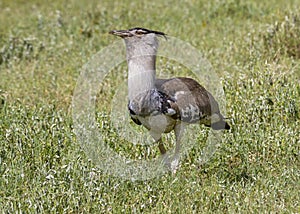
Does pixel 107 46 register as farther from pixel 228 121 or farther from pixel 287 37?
pixel 228 121

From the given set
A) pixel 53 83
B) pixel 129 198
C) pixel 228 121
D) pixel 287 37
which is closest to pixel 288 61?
pixel 287 37

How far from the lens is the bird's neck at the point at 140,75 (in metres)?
5.40

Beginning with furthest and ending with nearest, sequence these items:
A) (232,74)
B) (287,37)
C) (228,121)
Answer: (287,37), (232,74), (228,121)

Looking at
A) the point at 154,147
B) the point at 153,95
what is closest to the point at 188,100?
the point at 153,95

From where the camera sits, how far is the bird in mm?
5398

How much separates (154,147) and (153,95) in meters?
0.77

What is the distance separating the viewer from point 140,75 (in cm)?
539

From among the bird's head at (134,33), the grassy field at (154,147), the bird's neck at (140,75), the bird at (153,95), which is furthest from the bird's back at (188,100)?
the bird's head at (134,33)

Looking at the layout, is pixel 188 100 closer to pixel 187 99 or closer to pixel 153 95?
pixel 187 99

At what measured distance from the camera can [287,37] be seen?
27.8 ft

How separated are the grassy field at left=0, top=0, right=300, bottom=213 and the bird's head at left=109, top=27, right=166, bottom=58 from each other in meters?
0.94

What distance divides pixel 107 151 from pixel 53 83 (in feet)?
8.48

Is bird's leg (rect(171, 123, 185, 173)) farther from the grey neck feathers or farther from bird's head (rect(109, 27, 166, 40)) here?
bird's head (rect(109, 27, 166, 40))

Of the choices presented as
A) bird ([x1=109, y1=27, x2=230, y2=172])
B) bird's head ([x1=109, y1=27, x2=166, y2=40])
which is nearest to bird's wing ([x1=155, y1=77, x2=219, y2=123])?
bird ([x1=109, y1=27, x2=230, y2=172])
